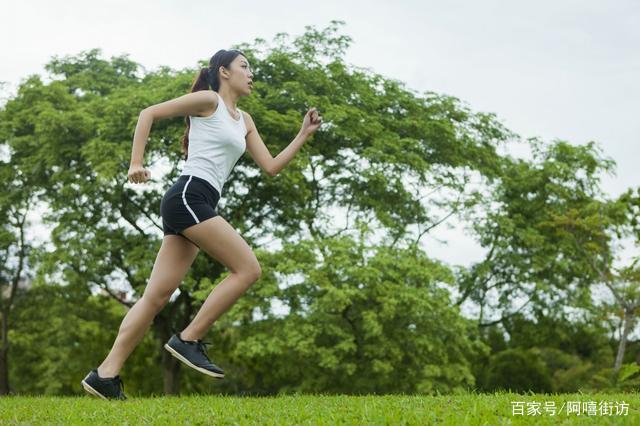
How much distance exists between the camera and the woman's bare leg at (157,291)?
516 cm

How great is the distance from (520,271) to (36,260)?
15.4 metres

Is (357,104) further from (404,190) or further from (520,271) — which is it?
(520,271)

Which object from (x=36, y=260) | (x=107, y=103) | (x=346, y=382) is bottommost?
(x=346, y=382)

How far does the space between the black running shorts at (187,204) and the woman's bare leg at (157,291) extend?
0.67ft

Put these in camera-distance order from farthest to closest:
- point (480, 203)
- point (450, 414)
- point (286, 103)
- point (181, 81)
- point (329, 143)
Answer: point (480, 203), point (329, 143), point (286, 103), point (181, 81), point (450, 414)

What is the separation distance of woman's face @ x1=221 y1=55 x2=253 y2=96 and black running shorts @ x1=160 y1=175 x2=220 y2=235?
81 cm

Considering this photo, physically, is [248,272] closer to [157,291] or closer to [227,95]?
[157,291]

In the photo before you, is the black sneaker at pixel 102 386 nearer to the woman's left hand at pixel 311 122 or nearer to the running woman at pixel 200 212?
the running woman at pixel 200 212

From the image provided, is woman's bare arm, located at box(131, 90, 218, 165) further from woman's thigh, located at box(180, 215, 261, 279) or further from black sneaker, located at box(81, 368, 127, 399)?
black sneaker, located at box(81, 368, 127, 399)

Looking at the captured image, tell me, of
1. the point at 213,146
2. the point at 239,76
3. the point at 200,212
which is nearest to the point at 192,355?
the point at 200,212

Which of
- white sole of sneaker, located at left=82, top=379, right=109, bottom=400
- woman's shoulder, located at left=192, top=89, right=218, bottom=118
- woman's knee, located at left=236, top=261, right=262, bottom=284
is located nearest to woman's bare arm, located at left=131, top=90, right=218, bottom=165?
woman's shoulder, located at left=192, top=89, right=218, bottom=118

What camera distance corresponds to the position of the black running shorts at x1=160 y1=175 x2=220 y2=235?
488 cm

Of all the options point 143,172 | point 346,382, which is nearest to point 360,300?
point 346,382

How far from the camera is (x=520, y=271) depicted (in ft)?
83.2
